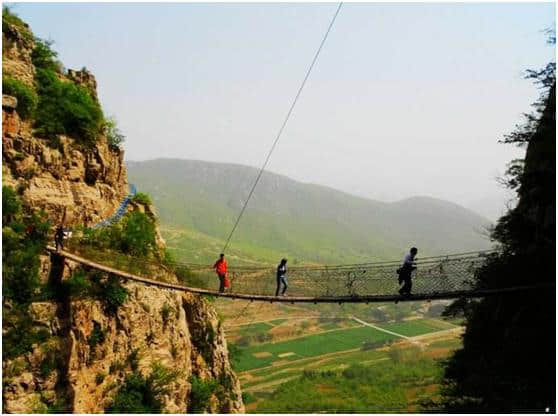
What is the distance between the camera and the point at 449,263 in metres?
9.14

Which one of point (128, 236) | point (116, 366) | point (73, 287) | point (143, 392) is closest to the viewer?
point (73, 287)

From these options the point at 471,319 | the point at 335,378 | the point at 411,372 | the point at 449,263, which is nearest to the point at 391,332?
the point at 411,372

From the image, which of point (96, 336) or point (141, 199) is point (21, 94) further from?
point (96, 336)

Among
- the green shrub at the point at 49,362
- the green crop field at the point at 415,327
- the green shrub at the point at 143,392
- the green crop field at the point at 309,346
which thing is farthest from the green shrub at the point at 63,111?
the green crop field at the point at 415,327

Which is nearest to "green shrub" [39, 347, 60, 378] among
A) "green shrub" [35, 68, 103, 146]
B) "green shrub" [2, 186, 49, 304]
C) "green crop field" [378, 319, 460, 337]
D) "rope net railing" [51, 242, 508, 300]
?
Answer: "green shrub" [2, 186, 49, 304]

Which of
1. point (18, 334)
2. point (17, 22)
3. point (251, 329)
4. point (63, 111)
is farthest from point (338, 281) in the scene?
point (251, 329)

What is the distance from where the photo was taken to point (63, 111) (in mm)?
12094

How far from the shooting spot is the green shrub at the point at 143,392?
10617mm

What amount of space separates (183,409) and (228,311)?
212 feet

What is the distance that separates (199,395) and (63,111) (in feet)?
30.2

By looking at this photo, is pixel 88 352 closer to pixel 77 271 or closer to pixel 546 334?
pixel 77 271

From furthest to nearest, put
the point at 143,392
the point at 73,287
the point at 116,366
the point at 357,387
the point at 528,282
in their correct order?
1. the point at 357,387
2. the point at 143,392
3. the point at 116,366
4. the point at 73,287
5. the point at 528,282

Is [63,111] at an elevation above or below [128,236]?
above

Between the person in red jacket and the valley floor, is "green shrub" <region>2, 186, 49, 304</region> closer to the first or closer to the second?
the person in red jacket
